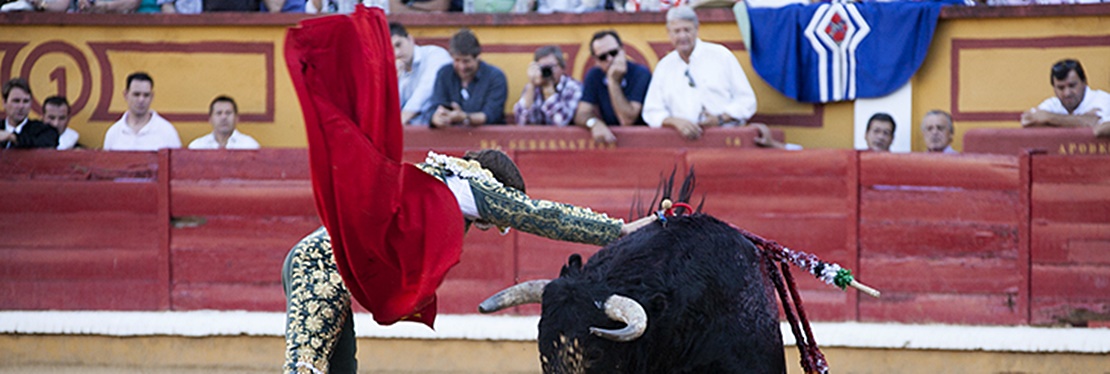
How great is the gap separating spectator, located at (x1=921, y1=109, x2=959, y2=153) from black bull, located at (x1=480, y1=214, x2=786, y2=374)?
301 centimetres

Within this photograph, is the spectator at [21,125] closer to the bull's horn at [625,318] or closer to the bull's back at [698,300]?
the bull's back at [698,300]

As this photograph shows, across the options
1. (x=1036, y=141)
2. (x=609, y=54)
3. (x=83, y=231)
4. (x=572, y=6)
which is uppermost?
(x=572, y=6)

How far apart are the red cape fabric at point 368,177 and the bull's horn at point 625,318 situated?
375mm

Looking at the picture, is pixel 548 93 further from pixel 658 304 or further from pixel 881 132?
pixel 658 304

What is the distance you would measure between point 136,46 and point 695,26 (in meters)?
Answer: 2.76

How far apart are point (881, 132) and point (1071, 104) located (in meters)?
0.76

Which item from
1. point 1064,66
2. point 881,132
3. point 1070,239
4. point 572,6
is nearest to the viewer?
point 1070,239

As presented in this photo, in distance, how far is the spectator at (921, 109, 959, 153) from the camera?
6055mm

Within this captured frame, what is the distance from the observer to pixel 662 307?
3.06 m

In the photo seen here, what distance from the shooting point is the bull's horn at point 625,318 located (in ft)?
9.37

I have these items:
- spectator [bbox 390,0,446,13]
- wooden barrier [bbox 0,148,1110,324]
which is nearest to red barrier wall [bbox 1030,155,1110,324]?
wooden barrier [bbox 0,148,1110,324]

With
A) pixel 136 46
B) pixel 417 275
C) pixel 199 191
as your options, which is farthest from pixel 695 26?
pixel 417 275

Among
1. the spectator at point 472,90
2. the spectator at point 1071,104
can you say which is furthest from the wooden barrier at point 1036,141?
the spectator at point 472,90

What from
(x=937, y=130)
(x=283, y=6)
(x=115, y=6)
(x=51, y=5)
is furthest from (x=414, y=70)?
(x=937, y=130)
